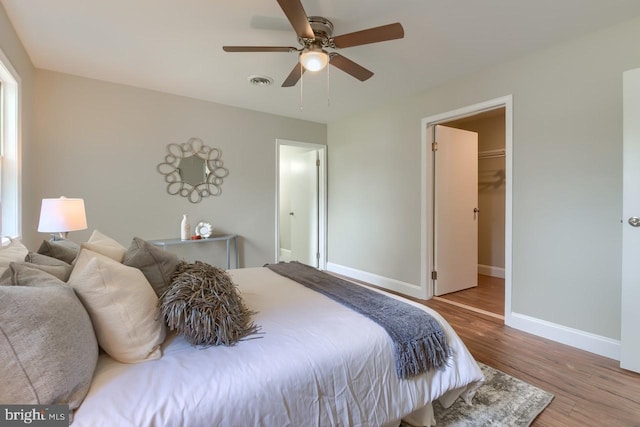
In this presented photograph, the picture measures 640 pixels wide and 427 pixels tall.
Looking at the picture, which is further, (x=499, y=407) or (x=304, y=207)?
(x=304, y=207)

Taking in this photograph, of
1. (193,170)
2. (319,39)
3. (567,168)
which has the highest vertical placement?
(319,39)

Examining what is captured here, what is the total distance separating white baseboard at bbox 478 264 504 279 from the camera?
443 cm

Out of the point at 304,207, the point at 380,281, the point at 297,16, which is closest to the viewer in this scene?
the point at 297,16

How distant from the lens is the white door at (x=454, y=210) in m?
3.48

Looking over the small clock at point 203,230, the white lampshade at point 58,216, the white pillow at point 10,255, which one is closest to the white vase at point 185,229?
the small clock at point 203,230

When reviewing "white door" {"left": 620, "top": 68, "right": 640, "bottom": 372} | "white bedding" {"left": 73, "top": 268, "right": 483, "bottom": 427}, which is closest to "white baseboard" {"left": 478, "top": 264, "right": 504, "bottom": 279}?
"white door" {"left": 620, "top": 68, "right": 640, "bottom": 372}

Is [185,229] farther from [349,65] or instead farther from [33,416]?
[33,416]

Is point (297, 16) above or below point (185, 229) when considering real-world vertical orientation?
above

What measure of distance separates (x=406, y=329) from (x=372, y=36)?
1.63m

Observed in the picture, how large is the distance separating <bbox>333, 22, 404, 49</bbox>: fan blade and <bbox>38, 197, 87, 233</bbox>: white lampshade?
2185mm

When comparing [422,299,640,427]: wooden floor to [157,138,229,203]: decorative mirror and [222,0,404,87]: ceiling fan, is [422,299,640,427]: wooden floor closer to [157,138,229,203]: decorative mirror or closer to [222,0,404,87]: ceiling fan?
[222,0,404,87]: ceiling fan

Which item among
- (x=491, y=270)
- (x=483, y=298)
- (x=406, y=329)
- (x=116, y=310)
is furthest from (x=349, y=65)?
(x=491, y=270)

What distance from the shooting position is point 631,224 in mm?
1945

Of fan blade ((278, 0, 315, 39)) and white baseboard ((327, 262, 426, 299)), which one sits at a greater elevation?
fan blade ((278, 0, 315, 39))
